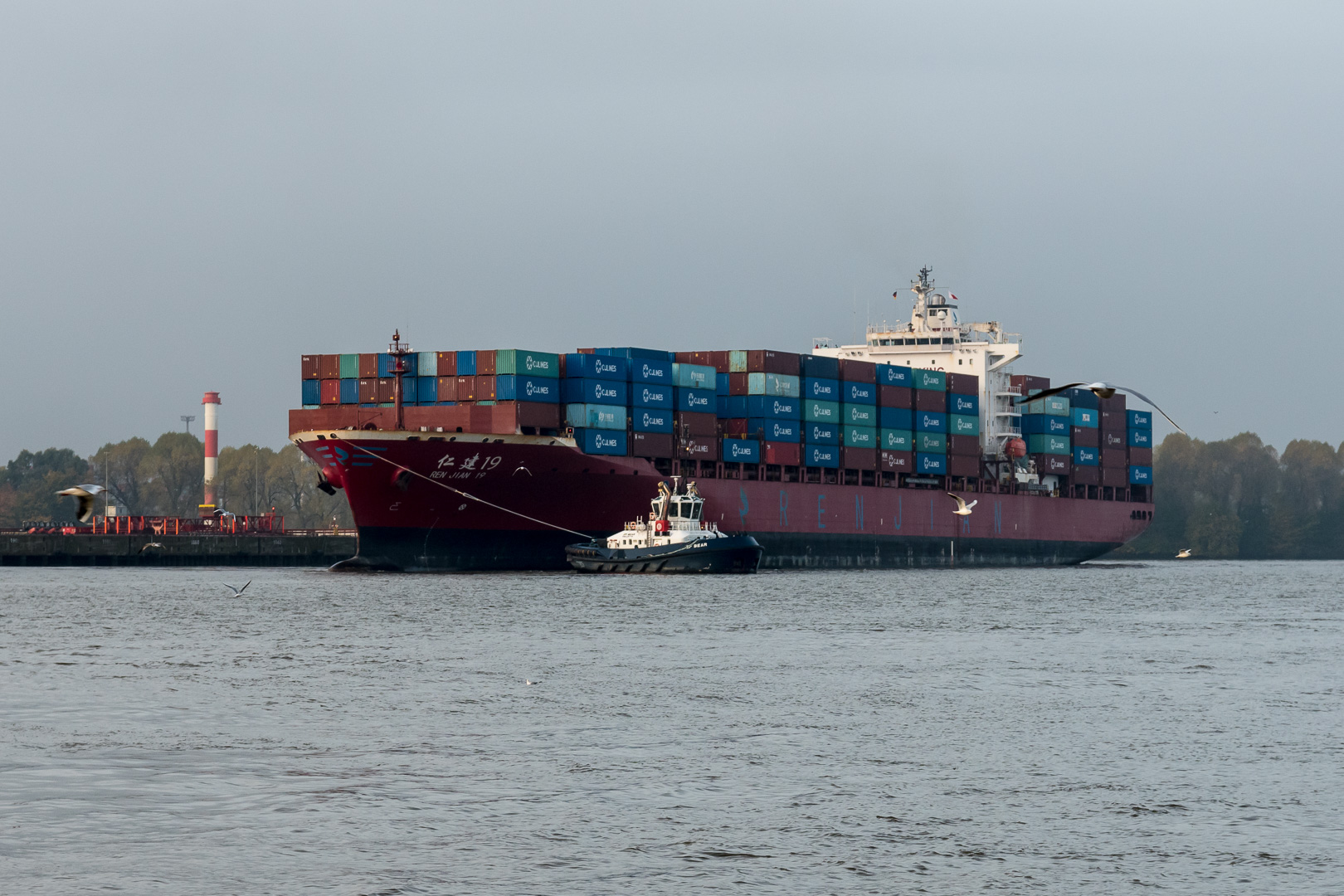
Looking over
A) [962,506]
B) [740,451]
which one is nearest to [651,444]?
[740,451]

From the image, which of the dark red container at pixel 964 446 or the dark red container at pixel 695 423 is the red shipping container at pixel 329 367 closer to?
the dark red container at pixel 695 423

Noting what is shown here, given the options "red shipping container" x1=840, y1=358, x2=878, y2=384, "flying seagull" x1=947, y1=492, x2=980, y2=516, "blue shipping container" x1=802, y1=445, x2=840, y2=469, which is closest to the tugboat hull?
"flying seagull" x1=947, y1=492, x2=980, y2=516

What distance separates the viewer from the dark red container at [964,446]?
283 ft

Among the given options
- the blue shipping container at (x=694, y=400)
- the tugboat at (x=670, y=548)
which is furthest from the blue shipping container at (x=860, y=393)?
the tugboat at (x=670, y=548)

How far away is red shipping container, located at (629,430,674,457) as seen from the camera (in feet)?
219

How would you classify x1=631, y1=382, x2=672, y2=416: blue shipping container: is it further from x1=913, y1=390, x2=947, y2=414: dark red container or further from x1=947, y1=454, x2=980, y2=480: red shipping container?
x1=947, y1=454, x2=980, y2=480: red shipping container

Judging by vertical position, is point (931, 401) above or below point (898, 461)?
above

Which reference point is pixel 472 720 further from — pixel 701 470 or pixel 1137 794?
pixel 701 470

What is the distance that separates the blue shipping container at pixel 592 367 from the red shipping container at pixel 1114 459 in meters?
43.3

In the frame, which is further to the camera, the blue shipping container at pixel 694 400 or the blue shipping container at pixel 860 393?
the blue shipping container at pixel 860 393

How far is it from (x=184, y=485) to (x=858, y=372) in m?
97.7

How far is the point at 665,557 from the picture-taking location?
62.5 metres

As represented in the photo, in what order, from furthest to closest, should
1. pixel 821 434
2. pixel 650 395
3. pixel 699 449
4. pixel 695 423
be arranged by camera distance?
pixel 821 434 < pixel 695 423 < pixel 699 449 < pixel 650 395

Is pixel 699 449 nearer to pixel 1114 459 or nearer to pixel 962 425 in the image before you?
pixel 962 425
